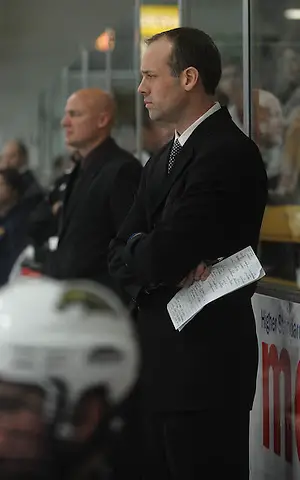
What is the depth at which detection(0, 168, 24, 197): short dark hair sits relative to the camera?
260 inches

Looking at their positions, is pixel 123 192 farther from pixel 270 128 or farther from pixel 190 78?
pixel 190 78

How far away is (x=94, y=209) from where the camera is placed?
363cm

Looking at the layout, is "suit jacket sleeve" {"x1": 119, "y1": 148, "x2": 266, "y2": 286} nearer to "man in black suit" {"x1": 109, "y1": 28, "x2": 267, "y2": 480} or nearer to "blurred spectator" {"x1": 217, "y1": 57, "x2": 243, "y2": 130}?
"man in black suit" {"x1": 109, "y1": 28, "x2": 267, "y2": 480}

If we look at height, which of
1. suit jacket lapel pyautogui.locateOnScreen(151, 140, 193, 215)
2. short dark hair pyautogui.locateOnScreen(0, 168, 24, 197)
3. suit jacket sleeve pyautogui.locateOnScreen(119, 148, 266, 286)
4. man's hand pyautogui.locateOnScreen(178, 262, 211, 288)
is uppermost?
short dark hair pyautogui.locateOnScreen(0, 168, 24, 197)

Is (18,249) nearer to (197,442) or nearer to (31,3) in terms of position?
(197,442)

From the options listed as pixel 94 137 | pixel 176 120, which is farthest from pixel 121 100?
pixel 176 120

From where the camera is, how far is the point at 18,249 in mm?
6410

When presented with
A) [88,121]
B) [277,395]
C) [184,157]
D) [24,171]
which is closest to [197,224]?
[184,157]

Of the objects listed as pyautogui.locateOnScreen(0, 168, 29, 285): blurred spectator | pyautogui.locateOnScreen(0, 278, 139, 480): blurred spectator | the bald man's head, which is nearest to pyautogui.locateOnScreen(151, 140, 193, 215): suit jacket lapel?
pyautogui.locateOnScreen(0, 278, 139, 480): blurred spectator

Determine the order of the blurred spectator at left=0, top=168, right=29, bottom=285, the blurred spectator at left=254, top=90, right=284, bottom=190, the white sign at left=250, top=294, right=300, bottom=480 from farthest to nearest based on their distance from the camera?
the blurred spectator at left=0, top=168, right=29, bottom=285 → the blurred spectator at left=254, top=90, right=284, bottom=190 → the white sign at left=250, top=294, right=300, bottom=480

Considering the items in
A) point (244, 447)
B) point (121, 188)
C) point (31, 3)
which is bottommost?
point (244, 447)

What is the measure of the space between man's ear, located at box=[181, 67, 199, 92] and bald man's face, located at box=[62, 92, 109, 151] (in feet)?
5.36

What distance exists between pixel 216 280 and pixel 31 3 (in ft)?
36.2

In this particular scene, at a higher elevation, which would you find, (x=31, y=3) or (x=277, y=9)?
(x=31, y=3)
